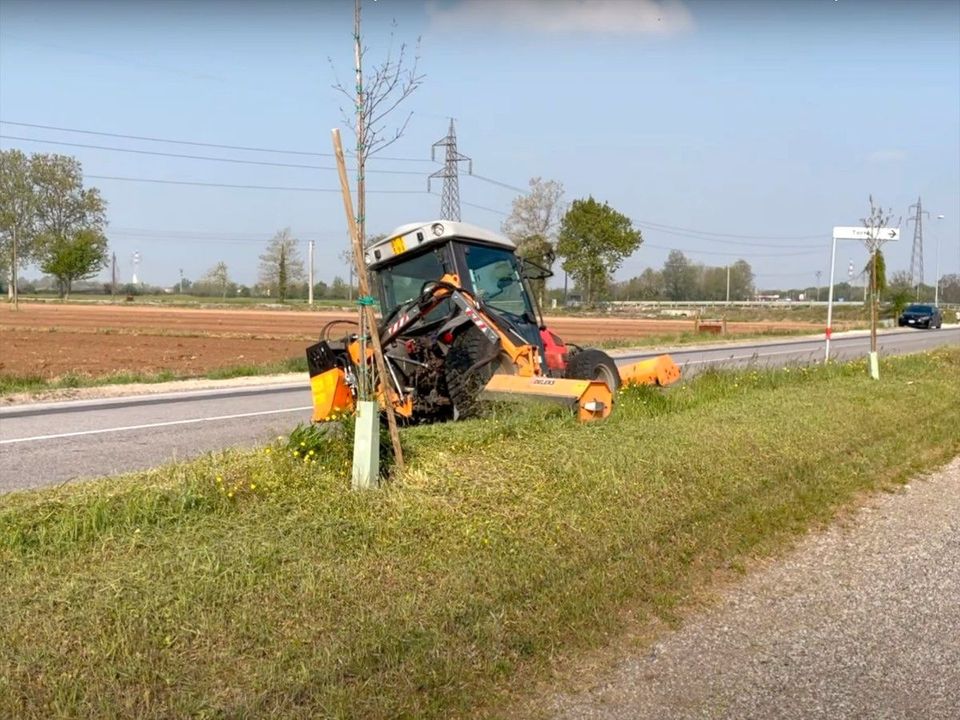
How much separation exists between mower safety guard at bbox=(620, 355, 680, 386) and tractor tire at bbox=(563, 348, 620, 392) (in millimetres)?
687

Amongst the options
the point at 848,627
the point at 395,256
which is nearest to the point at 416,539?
the point at 848,627

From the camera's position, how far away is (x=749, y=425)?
9125 mm

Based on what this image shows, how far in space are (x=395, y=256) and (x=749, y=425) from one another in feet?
13.9

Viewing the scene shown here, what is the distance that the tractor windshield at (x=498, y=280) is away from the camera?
10125 millimetres

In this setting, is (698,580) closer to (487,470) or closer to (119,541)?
(487,470)

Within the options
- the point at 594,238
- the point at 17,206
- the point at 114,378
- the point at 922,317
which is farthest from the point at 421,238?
the point at 17,206

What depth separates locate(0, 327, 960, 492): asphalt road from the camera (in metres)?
8.81

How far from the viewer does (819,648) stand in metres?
4.64

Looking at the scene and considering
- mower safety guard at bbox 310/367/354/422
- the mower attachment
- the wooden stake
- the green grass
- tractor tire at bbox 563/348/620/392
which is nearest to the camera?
the wooden stake

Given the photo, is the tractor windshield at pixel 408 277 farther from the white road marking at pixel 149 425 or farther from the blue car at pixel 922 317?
the blue car at pixel 922 317

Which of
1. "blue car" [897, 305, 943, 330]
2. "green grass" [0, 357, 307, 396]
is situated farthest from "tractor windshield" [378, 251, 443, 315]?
"blue car" [897, 305, 943, 330]

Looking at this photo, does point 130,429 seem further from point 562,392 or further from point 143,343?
point 143,343

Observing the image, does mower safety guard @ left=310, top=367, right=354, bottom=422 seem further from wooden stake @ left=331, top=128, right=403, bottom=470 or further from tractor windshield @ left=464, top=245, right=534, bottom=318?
wooden stake @ left=331, top=128, right=403, bottom=470

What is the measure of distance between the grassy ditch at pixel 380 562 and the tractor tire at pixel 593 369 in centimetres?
179
